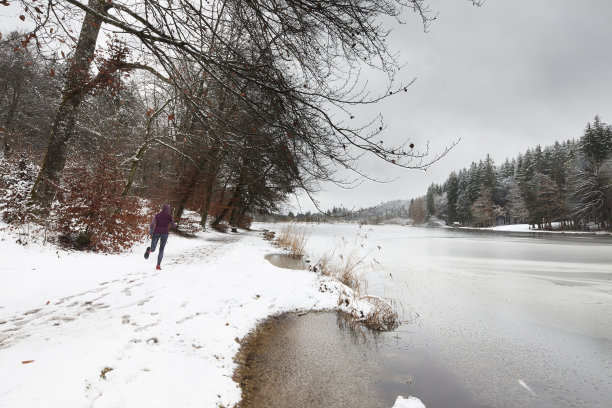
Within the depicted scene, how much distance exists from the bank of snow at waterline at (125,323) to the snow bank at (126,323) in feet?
0.04

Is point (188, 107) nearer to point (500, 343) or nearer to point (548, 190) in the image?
point (500, 343)

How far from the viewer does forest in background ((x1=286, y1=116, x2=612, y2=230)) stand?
35.6 metres

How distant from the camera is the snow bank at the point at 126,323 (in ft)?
6.74

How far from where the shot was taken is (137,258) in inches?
301

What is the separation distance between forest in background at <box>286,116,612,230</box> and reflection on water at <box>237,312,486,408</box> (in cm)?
2126

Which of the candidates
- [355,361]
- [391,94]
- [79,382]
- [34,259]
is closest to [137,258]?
[34,259]

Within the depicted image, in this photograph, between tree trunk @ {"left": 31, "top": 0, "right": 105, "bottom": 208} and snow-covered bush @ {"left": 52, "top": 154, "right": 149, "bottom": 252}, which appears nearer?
tree trunk @ {"left": 31, "top": 0, "right": 105, "bottom": 208}

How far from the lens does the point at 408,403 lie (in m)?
2.52

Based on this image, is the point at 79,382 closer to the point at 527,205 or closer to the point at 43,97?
the point at 43,97

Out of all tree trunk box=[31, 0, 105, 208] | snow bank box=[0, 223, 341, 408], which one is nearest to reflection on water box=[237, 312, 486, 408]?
snow bank box=[0, 223, 341, 408]

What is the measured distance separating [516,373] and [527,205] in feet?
185

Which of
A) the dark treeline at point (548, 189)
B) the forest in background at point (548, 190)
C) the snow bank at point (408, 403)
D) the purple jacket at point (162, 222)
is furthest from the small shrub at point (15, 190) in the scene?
the dark treeline at point (548, 189)

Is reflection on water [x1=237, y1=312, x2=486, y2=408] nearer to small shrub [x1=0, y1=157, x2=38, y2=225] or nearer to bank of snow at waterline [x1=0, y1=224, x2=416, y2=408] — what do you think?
bank of snow at waterline [x1=0, y1=224, x2=416, y2=408]

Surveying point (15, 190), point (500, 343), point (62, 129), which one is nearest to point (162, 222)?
point (62, 129)
